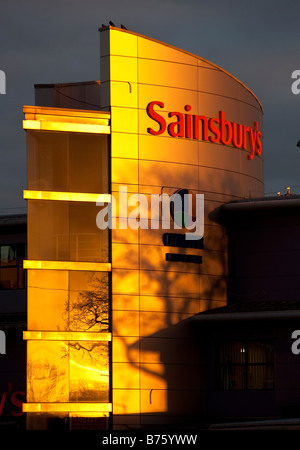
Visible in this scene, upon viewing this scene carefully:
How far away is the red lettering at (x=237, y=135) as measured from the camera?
52312mm

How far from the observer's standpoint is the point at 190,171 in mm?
50500

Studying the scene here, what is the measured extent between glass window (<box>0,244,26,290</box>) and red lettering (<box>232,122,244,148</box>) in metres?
18.3

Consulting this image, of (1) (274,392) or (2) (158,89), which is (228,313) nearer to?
(1) (274,392)

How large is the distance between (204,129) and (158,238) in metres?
6.07

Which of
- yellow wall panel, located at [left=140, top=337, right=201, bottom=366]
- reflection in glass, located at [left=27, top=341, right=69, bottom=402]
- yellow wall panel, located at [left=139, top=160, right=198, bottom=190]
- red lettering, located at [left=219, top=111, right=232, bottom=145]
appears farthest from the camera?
red lettering, located at [left=219, top=111, right=232, bottom=145]

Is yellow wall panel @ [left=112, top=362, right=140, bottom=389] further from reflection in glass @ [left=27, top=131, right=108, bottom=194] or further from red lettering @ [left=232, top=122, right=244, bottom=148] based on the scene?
red lettering @ [left=232, top=122, right=244, bottom=148]

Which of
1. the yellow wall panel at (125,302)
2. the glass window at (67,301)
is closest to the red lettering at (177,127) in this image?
the glass window at (67,301)

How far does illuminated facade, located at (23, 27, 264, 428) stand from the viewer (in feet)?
154

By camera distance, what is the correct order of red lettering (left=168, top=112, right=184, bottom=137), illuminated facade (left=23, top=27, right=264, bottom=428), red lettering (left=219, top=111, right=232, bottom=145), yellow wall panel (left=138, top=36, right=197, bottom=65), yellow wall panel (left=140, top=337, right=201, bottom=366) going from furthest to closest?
red lettering (left=219, top=111, right=232, bottom=145) → red lettering (left=168, top=112, right=184, bottom=137) → yellow wall panel (left=138, top=36, right=197, bottom=65) → yellow wall panel (left=140, top=337, right=201, bottom=366) → illuminated facade (left=23, top=27, right=264, bottom=428)

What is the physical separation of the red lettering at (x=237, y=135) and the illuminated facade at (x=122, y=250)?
3.91 feet

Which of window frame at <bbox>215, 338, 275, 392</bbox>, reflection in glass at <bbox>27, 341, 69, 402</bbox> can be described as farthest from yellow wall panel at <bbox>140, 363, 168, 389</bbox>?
reflection in glass at <bbox>27, 341, 69, 402</bbox>
